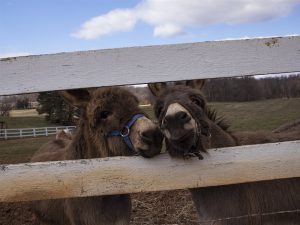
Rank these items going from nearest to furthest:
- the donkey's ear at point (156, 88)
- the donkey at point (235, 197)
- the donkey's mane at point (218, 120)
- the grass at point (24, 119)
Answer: the donkey at point (235, 197) → the donkey's ear at point (156, 88) → the donkey's mane at point (218, 120) → the grass at point (24, 119)

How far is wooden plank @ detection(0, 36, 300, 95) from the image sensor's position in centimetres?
219

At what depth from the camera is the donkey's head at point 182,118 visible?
226cm

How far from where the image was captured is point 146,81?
2219 mm

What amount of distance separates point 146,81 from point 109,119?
1.01m

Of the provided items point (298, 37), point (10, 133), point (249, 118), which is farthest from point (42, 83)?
point (10, 133)

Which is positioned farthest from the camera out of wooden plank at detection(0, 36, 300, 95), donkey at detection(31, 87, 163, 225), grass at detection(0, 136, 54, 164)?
grass at detection(0, 136, 54, 164)

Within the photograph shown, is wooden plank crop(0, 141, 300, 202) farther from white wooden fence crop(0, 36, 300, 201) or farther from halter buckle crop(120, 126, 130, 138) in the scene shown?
halter buckle crop(120, 126, 130, 138)

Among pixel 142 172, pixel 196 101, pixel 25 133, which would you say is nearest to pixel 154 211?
pixel 196 101

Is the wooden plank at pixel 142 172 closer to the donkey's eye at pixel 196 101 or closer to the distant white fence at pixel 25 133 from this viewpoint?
the donkey's eye at pixel 196 101

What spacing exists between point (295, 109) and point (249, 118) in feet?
10.4

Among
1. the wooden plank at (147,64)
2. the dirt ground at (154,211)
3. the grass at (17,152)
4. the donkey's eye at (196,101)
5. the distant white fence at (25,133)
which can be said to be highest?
the wooden plank at (147,64)

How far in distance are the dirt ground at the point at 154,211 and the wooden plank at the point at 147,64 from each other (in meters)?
3.33

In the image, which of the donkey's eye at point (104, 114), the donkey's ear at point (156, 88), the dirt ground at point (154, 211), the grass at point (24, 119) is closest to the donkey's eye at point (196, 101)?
the donkey's ear at point (156, 88)

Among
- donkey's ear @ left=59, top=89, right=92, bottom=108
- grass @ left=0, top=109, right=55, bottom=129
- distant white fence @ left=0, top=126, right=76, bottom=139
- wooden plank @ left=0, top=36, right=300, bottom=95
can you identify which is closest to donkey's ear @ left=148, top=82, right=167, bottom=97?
donkey's ear @ left=59, top=89, right=92, bottom=108
